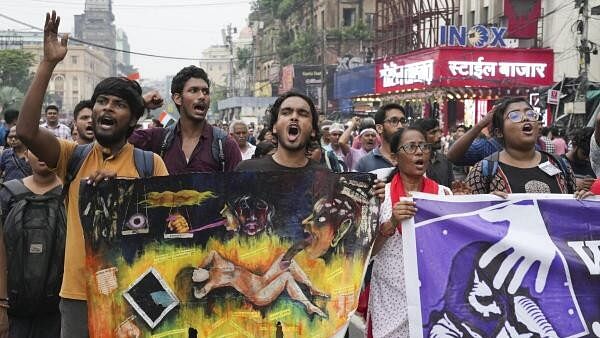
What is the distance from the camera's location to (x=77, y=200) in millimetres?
4035

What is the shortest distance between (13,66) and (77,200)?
85.8 meters

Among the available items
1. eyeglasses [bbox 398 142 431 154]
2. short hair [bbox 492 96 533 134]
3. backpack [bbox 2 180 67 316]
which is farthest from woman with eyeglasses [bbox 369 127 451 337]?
backpack [bbox 2 180 67 316]

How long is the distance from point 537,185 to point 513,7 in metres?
31.1

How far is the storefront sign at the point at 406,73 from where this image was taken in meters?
32.9

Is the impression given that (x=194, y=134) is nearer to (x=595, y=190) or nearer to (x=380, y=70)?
(x=595, y=190)

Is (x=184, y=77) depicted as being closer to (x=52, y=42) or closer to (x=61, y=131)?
(x=52, y=42)

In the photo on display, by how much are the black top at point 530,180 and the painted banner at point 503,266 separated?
140 millimetres

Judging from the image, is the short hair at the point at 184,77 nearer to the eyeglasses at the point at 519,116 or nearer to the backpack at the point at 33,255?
the backpack at the point at 33,255

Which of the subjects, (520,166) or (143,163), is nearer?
(143,163)

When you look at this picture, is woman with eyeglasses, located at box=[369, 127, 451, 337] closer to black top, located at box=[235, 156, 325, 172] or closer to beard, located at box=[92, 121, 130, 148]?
black top, located at box=[235, 156, 325, 172]

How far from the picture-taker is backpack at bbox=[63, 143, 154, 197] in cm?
405

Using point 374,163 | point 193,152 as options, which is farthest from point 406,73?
point 193,152

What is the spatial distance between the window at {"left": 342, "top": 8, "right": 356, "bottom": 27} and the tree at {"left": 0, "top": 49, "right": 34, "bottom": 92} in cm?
3534

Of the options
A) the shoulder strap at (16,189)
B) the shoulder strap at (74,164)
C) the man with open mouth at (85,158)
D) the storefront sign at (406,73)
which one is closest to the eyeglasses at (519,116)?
the man with open mouth at (85,158)
